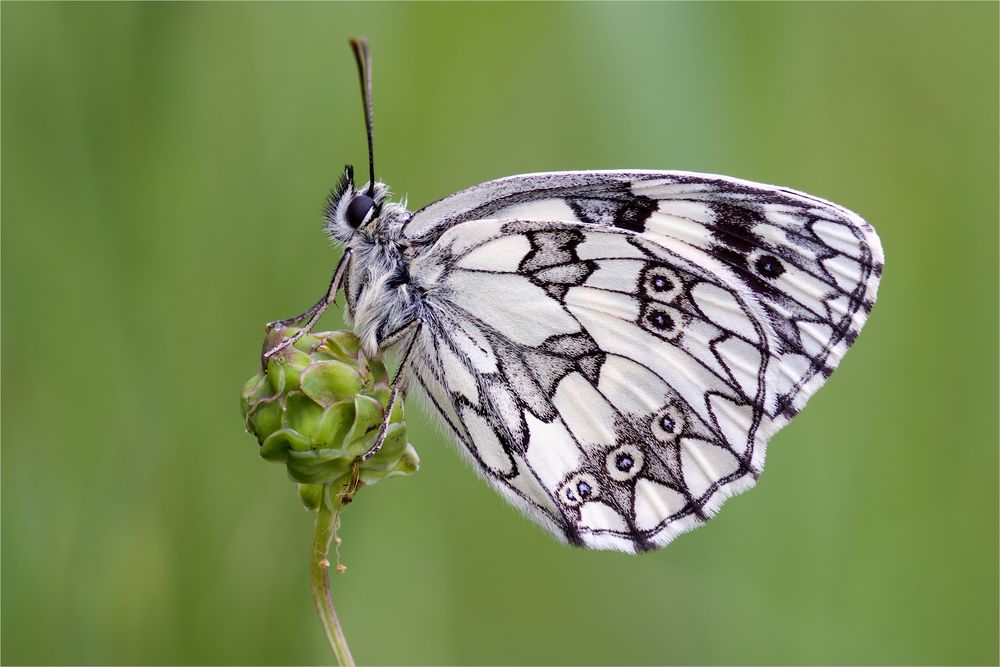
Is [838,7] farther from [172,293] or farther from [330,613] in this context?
[330,613]

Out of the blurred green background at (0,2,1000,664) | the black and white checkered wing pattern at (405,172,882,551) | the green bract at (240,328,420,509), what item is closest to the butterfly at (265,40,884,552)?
the black and white checkered wing pattern at (405,172,882,551)

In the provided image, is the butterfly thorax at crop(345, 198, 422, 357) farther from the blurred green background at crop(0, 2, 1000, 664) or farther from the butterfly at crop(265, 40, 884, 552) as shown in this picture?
the blurred green background at crop(0, 2, 1000, 664)

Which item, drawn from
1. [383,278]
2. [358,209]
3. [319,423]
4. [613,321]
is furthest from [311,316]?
[613,321]

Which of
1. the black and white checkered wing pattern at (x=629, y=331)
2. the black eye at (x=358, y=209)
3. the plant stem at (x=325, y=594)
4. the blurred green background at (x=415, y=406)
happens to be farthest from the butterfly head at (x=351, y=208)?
the plant stem at (x=325, y=594)

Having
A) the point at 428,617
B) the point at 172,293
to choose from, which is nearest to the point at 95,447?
the point at 172,293

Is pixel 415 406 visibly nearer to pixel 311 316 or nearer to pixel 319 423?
pixel 311 316

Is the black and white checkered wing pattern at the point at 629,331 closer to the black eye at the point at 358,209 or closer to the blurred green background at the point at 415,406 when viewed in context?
the black eye at the point at 358,209
